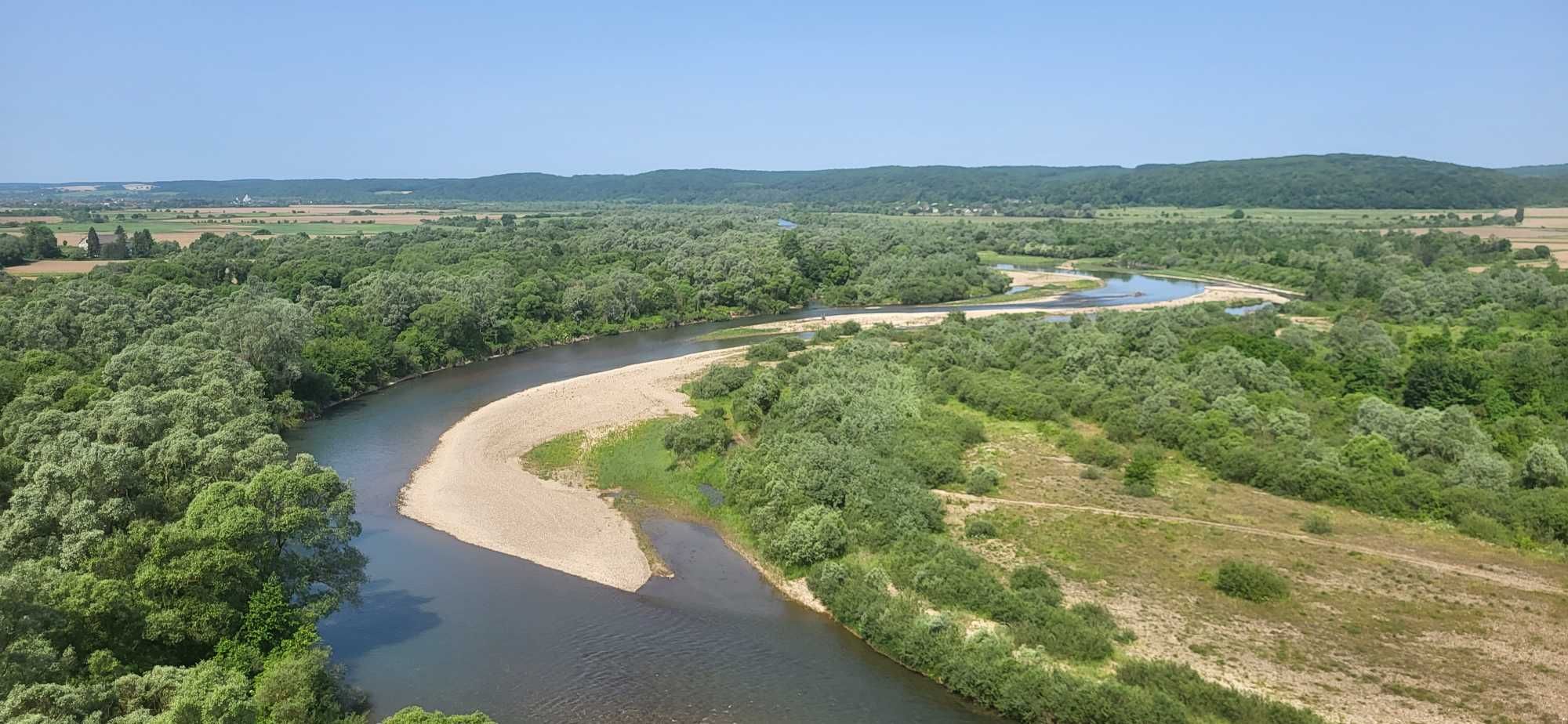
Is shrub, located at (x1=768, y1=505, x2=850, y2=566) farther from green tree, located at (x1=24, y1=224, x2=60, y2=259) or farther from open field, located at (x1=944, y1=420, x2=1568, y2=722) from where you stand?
green tree, located at (x1=24, y1=224, x2=60, y2=259)

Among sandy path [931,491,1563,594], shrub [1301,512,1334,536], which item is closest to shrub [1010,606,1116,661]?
sandy path [931,491,1563,594]

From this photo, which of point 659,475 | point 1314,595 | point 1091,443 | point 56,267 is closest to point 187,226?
point 56,267

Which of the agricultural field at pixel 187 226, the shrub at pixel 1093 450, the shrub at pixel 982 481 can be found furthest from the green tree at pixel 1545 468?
the agricultural field at pixel 187 226

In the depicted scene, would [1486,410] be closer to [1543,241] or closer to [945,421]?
[945,421]

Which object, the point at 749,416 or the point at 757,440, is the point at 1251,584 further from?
the point at 749,416

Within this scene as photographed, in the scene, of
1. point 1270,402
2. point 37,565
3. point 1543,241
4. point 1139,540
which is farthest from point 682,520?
point 1543,241

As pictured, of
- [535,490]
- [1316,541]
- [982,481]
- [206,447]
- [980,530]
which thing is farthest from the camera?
[535,490]

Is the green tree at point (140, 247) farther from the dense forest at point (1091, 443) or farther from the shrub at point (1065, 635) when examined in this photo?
the shrub at point (1065, 635)
